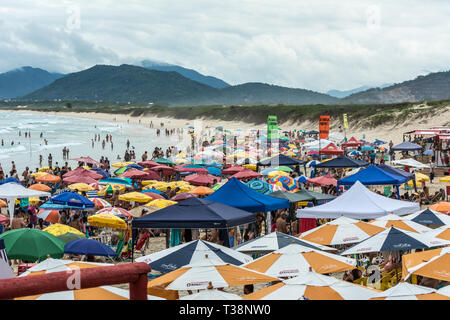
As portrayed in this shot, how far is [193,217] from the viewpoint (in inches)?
395

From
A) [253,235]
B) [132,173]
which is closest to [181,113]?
[132,173]

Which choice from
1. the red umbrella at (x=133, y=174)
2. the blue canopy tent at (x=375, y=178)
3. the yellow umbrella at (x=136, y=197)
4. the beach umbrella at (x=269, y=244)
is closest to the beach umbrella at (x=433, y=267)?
the beach umbrella at (x=269, y=244)

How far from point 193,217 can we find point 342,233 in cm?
272

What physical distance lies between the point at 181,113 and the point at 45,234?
138518mm

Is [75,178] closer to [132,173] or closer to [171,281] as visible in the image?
[132,173]

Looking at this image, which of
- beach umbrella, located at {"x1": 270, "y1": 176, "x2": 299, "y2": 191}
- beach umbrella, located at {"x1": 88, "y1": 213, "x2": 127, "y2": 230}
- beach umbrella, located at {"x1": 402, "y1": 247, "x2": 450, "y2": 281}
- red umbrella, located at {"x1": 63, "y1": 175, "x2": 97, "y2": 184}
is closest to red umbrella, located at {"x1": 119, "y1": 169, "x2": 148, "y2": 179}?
red umbrella, located at {"x1": 63, "y1": 175, "x2": 97, "y2": 184}

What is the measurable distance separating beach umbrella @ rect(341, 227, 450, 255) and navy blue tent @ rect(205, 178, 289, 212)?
3.24 m

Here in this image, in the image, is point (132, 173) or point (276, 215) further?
point (132, 173)

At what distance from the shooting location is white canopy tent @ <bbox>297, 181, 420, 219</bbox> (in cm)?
1243

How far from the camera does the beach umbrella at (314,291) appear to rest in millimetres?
6035

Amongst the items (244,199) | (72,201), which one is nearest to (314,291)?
(244,199)

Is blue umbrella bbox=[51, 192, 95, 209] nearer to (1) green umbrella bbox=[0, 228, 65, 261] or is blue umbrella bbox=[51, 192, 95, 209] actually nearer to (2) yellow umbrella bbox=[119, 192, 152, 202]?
(2) yellow umbrella bbox=[119, 192, 152, 202]
